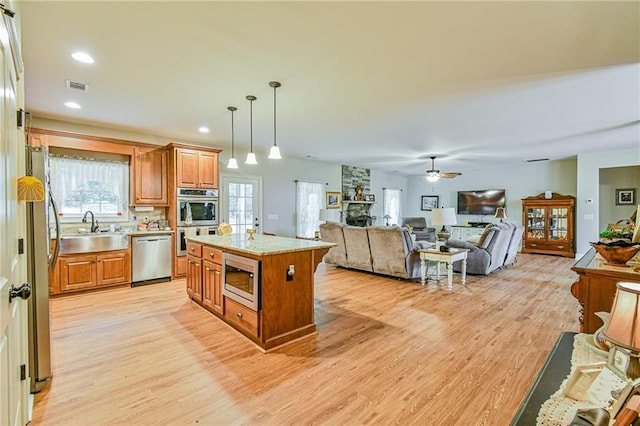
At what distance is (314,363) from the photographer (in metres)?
2.54

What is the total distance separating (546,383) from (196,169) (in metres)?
5.55

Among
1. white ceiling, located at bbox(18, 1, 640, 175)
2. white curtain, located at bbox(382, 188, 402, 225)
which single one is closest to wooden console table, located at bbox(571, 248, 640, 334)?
white ceiling, located at bbox(18, 1, 640, 175)

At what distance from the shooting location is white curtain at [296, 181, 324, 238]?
7.84m

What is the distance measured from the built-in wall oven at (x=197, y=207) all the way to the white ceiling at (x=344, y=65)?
112 cm

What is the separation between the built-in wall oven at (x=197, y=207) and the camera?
5.38m

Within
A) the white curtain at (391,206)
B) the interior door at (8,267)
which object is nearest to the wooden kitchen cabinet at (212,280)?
the interior door at (8,267)

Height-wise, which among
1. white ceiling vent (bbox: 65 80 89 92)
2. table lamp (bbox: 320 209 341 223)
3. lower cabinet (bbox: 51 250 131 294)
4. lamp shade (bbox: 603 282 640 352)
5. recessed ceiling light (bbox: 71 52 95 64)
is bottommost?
lower cabinet (bbox: 51 250 131 294)

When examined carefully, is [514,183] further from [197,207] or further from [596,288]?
[197,207]

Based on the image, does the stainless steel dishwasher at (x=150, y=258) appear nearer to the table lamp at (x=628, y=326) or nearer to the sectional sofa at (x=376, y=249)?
the sectional sofa at (x=376, y=249)

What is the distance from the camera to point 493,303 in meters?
4.08

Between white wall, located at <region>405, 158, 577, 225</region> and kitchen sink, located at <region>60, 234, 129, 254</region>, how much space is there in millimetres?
9486

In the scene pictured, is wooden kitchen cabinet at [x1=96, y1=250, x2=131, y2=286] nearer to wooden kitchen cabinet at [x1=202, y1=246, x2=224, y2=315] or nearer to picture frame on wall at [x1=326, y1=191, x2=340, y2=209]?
wooden kitchen cabinet at [x1=202, y1=246, x2=224, y2=315]

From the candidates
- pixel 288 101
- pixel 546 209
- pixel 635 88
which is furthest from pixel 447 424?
pixel 546 209

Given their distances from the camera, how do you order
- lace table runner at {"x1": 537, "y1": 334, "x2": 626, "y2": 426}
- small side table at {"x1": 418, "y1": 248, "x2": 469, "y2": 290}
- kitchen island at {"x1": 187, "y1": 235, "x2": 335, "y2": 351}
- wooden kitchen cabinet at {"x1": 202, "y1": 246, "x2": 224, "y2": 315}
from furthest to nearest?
1. small side table at {"x1": 418, "y1": 248, "x2": 469, "y2": 290}
2. wooden kitchen cabinet at {"x1": 202, "y1": 246, "x2": 224, "y2": 315}
3. kitchen island at {"x1": 187, "y1": 235, "x2": 335, "y2": 351}
4. lace table runner at {"x1": 537, "y1": 334, "x2": 626, "y2": 426}
